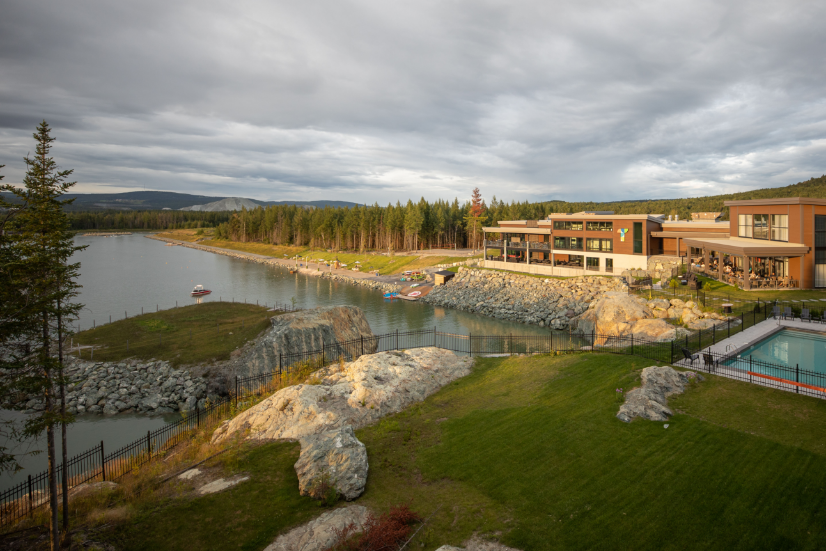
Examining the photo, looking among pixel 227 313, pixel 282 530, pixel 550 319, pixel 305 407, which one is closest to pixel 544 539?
pixel 282 530

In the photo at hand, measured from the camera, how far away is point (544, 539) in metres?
9.40

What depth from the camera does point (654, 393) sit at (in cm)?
1558

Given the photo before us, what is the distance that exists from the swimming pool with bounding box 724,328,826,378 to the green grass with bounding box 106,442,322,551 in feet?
64.8

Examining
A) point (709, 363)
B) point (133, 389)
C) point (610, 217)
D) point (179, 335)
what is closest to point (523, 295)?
point (610, 217)

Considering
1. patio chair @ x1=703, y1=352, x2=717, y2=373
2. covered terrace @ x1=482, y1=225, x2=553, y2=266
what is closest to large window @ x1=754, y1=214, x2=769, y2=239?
covered terrace @ x1=482, y1=225, x2=553, y2=266

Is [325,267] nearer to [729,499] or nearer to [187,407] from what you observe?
[187,407]

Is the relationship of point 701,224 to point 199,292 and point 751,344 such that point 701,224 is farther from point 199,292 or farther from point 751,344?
point 199,292

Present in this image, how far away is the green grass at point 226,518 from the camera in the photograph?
383 inches

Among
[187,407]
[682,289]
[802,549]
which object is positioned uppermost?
[682,289]

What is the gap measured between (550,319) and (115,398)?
40604mm

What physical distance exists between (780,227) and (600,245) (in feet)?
74.8

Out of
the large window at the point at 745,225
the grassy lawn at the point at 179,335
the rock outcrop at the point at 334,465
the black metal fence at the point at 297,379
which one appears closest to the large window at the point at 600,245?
the large window at the point at 745,225

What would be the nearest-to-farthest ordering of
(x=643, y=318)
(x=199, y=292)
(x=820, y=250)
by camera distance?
(x=643, y=318) < (x=820, y=250) < (x=199, y=292)

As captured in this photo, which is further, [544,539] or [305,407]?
[305,407]
